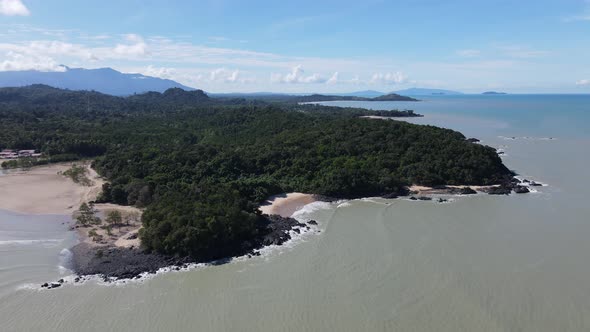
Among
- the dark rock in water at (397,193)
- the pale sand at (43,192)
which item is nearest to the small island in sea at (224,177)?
the dark rock in water at (397,193)

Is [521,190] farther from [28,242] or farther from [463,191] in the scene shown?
[28,242]

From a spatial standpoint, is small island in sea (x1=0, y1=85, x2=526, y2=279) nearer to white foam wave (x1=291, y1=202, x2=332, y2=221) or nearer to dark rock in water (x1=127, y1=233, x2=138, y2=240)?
dark rock in water (x1=127, y1=233, x2=138, y2=240)

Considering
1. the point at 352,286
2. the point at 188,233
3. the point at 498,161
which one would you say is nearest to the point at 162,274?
the point at 188,233

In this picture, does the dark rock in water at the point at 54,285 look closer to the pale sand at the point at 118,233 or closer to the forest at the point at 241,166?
the pale sand at the point at 118,233

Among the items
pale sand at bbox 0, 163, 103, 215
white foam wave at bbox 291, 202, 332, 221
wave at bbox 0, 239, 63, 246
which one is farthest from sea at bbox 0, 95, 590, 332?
pale sand at bbox 0, 163, 103, 215

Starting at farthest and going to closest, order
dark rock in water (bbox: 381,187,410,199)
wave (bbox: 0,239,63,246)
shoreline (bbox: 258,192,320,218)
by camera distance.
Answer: dark rock in water (bbox: 381,187,410,199)
shoreline (bbox: 258,192,320,218)
wave (bbox: 0,239,63,246)

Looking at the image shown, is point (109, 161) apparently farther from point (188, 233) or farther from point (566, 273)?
point (566, 273)
